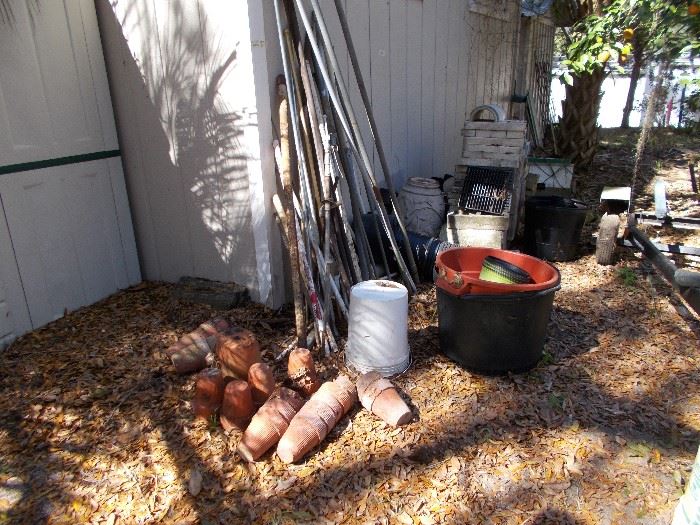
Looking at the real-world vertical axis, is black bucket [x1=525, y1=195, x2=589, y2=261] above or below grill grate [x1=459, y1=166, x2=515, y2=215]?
below

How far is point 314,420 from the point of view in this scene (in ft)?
8.23

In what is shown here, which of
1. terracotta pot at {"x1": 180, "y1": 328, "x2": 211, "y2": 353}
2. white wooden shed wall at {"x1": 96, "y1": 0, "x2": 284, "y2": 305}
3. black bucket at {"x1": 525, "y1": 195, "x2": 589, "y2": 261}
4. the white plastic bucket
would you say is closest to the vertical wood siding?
white wooden shed wall at {"x1": 96, "y1": 0, "x2": 284, "y2": 305}

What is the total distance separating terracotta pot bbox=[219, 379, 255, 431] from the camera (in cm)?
257

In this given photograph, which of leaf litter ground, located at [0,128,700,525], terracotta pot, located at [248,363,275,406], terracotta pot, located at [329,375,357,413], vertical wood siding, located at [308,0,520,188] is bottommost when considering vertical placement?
leaf litter ground, located at [0,128,700,525]

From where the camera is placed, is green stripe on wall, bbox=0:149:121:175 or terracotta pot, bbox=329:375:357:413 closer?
terracotta pot, bbox=329:375:357:413

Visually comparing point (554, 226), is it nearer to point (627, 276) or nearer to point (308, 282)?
point (627, 276)

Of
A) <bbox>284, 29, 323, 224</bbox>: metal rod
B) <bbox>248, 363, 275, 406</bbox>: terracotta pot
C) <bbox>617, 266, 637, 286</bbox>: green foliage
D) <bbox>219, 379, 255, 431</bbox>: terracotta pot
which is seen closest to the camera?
<bbox>219, 379, 255, 431</bbox>: terracotta pot

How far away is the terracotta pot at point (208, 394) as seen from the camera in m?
2.65

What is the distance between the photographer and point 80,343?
3.36 meters

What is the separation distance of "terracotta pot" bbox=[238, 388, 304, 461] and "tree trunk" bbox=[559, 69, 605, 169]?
7250 millimetres

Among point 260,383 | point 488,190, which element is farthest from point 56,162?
point 488,190

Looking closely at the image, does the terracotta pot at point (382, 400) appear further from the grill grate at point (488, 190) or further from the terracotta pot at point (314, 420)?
the grill grate at point (488, 190)

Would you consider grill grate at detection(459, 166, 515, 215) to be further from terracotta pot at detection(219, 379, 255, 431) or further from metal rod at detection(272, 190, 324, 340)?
terracotta pot at detection(219, 379, 255, 431)

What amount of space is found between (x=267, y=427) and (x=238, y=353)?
50 cm
